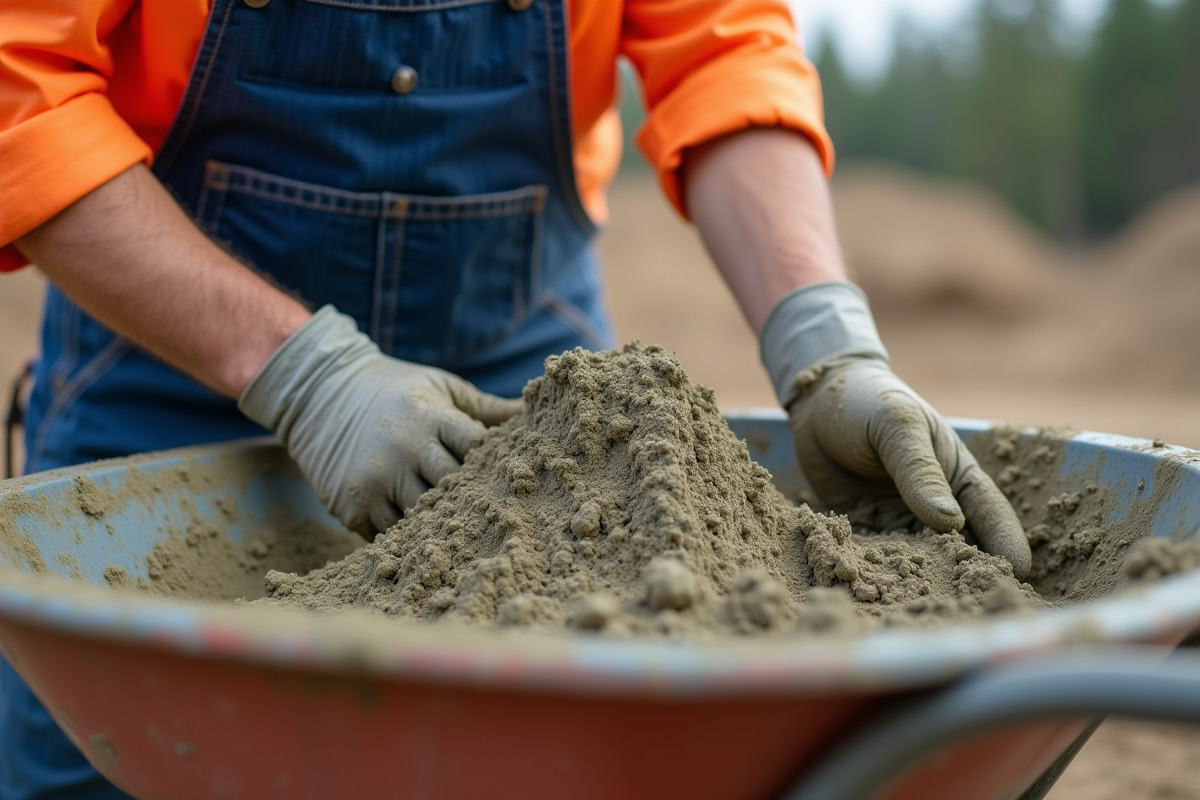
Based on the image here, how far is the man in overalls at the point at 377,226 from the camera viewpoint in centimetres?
122

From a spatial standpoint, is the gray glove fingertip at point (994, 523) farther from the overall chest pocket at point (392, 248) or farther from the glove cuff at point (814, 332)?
the overall chest pocket at point (392, 248)

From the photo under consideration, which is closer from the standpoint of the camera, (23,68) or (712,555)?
(712,555)

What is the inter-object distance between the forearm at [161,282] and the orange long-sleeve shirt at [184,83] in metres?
0.04

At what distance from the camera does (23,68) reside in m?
1.18

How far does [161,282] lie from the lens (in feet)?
4.08

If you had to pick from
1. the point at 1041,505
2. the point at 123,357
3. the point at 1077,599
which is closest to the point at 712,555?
the point at 1077,599

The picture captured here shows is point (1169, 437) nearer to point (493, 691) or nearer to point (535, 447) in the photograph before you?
point (535, 447)

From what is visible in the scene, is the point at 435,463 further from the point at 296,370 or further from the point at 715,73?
the point at 715,73

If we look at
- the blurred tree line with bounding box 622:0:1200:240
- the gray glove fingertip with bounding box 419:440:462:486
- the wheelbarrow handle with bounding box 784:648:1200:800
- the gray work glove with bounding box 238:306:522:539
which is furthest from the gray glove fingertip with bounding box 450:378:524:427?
the blurred tree line with bounding box 622:0:1200:240

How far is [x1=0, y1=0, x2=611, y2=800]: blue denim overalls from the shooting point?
4.67 feet

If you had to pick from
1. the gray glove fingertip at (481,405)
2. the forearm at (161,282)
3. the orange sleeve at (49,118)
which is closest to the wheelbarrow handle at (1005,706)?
the gray glove fingertip at (481,405)

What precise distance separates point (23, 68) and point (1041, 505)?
1344mm

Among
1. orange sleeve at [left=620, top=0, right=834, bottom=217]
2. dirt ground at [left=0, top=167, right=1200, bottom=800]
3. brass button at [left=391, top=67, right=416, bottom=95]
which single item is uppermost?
orange sleeve at [left=620, top=0, right=834, bottom=217]

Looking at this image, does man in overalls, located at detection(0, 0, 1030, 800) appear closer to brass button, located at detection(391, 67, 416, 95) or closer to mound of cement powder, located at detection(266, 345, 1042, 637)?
brass button, located at detection(391, 67, 416, 95)
